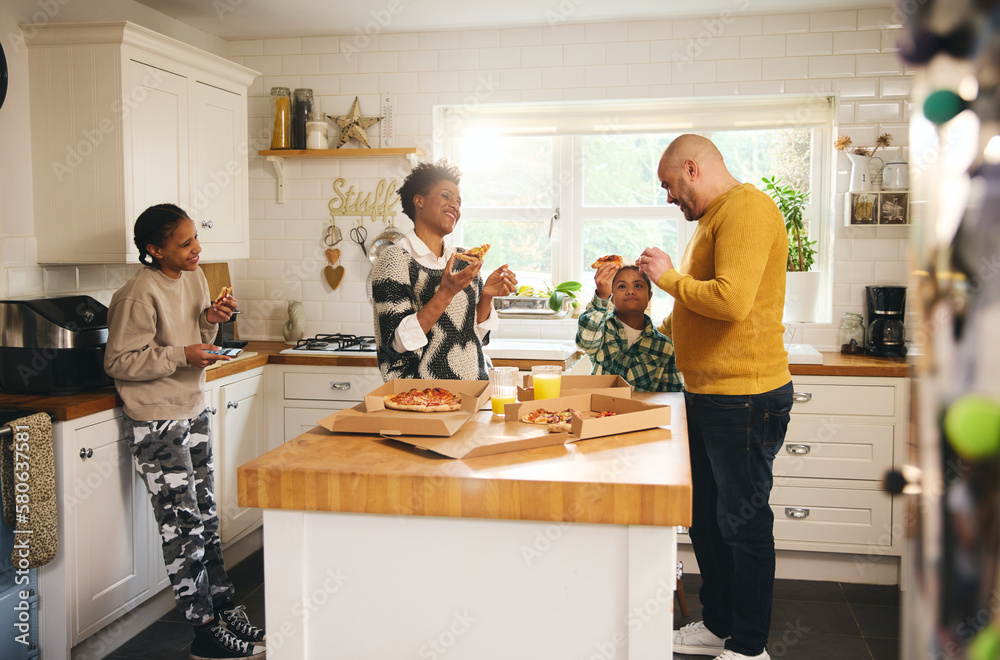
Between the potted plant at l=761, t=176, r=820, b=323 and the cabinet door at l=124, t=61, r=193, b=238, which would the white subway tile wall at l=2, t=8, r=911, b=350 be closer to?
the potted plant at l=761, t=176, r=820, b=323

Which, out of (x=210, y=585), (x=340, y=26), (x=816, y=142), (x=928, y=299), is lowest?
(x=210, y=585)

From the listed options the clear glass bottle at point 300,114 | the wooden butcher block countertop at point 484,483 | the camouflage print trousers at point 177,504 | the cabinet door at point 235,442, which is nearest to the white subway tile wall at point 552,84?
the clear glass bottle at point 300,114

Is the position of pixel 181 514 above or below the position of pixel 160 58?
below

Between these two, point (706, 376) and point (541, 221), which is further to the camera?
point (541, 221)

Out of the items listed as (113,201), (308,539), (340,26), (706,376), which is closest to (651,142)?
(340,26)

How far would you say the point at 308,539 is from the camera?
1.54 metres

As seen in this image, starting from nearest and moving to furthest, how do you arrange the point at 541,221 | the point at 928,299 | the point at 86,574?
1. the point at 928,299
2. the point at 86,574
3. the point at 541,221

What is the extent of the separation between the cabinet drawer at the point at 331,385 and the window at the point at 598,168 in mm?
1074

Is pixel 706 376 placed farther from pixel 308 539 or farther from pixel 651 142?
pixel 651 142

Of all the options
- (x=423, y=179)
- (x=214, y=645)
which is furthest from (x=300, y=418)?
(x=423, y=179)

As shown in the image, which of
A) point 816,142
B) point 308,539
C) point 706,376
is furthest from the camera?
point 816,142

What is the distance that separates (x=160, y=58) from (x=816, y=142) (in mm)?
3108

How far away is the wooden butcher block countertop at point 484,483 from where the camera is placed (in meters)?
1.40

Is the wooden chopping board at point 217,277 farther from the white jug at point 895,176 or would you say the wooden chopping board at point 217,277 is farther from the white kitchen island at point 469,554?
the white jug at point 895,176
